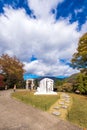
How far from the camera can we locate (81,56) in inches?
767

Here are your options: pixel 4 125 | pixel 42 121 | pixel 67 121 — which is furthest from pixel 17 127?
pixel 67 121

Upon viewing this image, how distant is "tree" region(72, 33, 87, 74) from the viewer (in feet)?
60.5

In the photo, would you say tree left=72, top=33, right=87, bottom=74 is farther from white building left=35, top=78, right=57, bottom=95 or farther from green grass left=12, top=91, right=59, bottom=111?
green grass left=12, top=91, right=59, bottom=111

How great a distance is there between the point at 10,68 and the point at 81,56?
55.4 feet

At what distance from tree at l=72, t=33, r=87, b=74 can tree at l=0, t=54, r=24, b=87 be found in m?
14.7

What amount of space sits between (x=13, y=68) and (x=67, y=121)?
22706 millimetres

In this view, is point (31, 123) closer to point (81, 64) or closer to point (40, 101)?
point (40, 101)

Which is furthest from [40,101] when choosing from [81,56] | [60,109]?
[81,56]

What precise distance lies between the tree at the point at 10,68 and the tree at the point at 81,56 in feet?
48.2

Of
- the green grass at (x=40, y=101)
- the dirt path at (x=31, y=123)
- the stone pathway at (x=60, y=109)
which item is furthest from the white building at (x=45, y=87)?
the dirt path at (x=31, y=123)

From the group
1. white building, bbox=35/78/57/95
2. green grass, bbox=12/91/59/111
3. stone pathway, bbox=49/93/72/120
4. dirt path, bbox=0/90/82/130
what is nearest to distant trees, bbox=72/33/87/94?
white building, bbox=35/78/57/95

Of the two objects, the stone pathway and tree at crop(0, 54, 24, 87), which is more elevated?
tree at crop(0, 54, 24, 87)

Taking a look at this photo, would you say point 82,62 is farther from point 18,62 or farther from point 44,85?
point 18,62

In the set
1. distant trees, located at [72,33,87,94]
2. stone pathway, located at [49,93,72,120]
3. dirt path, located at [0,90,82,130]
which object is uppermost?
distant trees, located at [72,33,87,94]
